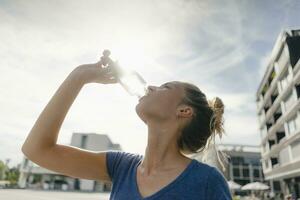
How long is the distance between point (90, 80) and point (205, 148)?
3.20 ft

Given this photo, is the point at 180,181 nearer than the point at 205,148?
Yes

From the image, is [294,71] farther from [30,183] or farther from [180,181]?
[30,183]

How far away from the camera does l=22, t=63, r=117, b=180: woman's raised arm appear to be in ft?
6.06

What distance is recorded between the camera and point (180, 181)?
1.66 metres

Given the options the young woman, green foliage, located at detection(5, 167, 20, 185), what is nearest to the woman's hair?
the young woman

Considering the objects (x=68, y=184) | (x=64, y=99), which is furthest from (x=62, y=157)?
(x=68, y=184)

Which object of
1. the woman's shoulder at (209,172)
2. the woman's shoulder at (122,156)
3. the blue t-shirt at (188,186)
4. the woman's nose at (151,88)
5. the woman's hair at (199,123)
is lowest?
the blue t-shirt at (188,186)

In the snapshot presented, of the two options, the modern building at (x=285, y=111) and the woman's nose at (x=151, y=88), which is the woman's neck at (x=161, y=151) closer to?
the woman's nose at (x=151, y=88)

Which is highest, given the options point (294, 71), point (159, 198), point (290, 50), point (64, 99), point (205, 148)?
point (290, 50)

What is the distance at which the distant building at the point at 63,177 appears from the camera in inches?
2817

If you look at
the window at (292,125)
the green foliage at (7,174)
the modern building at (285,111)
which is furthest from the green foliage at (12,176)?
the window at (292,125)

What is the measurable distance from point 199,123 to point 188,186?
25.0 inches

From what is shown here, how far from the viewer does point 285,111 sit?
1330 inches

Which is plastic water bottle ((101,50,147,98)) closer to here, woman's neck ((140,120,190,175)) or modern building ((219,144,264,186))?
woman's neck ((140,120,190,175))
